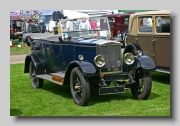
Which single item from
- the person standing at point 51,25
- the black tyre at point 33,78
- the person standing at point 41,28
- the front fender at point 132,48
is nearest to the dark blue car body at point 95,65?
the black tyre at point 33,78

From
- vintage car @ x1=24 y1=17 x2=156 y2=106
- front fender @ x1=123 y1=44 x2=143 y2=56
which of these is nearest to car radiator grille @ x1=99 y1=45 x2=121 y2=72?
vintage car @ x1=24 y1=17 x2=156 y2=106

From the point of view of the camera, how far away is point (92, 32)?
8.04m

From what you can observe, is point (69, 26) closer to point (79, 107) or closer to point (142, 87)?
point (79, 107)

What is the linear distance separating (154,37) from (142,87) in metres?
2.05

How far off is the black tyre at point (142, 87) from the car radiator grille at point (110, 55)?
476mm

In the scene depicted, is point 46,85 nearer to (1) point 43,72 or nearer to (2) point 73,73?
(1) point 43,72

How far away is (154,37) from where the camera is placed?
922 cm

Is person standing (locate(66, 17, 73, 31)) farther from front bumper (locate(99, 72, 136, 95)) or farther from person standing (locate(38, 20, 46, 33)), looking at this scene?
person standing (locate(38, 20, 46, 33))

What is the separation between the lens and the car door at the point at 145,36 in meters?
9.34

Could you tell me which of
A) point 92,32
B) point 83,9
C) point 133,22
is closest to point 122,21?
point 133,22

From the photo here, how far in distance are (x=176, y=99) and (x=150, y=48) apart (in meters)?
2.63

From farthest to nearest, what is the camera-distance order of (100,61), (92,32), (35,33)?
(35,33) → (92,32) → (100,61)

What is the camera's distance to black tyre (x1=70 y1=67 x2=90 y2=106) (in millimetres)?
6949

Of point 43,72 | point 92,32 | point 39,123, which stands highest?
point 92,32
